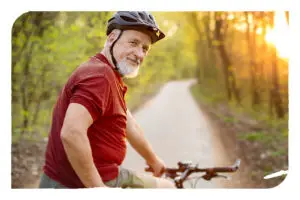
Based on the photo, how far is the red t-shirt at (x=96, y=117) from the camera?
58.1 inches

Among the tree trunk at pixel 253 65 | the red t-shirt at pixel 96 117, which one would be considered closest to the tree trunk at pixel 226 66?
the tree trunk at pixel 253 65

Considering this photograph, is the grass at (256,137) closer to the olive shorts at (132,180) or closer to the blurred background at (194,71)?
the blurred background at (194,71)

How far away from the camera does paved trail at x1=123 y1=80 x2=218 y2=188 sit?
2686mm

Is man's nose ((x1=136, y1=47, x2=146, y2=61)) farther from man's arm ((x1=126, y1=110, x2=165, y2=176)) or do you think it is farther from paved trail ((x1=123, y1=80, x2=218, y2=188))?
paved trail ((x1=123, y1=80, x2=218, y2=188))

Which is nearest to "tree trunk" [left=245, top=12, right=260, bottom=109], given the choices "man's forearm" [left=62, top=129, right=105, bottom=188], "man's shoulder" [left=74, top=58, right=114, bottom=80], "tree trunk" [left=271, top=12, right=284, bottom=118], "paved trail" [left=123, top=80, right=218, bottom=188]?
"tree trunk" [left=271, top=12, right=284, bottom=118]

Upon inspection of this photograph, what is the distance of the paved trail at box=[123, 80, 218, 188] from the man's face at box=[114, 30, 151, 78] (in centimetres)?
87

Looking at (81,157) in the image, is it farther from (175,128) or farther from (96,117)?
(175,128)

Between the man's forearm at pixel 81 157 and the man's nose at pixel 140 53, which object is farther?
the man's nose at pixel 140 53

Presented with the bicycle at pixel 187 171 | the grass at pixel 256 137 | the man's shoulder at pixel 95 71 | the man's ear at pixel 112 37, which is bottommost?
the bicycle at pixel 187 171
